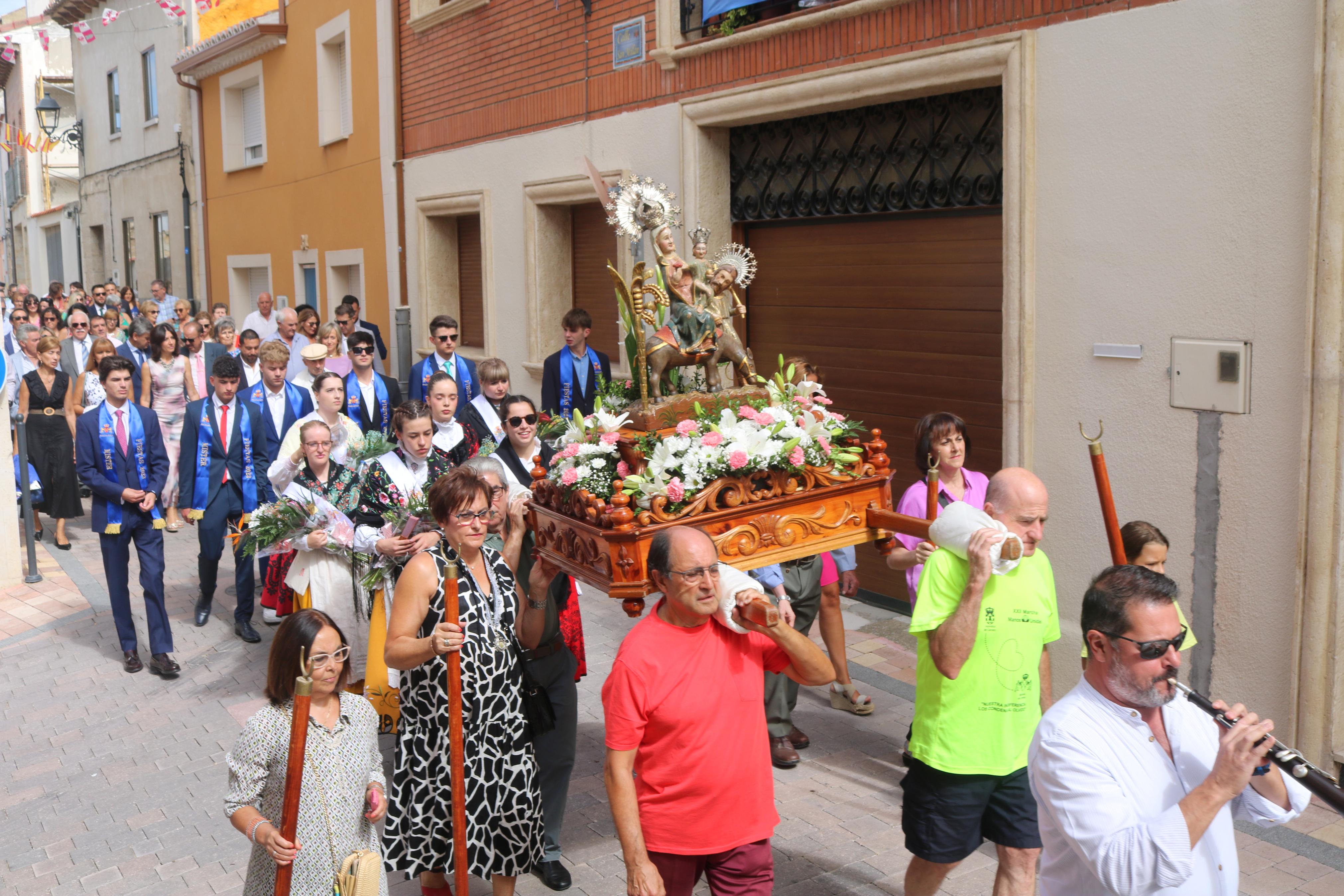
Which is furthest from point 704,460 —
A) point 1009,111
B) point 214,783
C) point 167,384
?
point 167,384

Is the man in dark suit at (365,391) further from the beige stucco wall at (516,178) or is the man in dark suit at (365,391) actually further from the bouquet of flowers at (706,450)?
the bouquet of flowers at (706,450)

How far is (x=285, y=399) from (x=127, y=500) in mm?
1625

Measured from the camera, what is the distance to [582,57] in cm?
1162

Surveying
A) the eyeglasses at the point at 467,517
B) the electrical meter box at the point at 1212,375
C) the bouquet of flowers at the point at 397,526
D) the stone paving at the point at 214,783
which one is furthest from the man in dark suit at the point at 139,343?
the electrical meter box at the point at 1212,375

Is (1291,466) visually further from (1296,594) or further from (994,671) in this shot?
(994,671)

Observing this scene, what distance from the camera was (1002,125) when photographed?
7.66m

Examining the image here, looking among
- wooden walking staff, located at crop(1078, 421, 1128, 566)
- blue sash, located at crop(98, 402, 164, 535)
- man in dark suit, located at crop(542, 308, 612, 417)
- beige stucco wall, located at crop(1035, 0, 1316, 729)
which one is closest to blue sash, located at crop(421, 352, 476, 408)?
man in dark suit, located at crop(542, 308, 612, 417)

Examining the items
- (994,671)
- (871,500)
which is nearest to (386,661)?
(871,500)

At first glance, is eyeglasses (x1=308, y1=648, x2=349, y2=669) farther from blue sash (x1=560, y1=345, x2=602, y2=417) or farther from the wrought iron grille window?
blue sash (x1=560, y1=345, x2=602, y2=417)

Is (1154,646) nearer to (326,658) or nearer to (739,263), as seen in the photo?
(326,658)

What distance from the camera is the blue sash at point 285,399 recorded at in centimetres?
938

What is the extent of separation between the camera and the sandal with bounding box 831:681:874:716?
23.8 feet

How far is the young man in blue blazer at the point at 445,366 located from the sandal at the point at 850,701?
175 inches

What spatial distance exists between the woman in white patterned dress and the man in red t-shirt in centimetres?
85
